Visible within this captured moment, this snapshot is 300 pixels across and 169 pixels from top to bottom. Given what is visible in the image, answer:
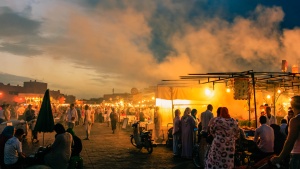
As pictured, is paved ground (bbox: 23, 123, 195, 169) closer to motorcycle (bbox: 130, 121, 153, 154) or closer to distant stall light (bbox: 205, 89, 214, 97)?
motorcycle (bbox: 130, 121, 153, 154)

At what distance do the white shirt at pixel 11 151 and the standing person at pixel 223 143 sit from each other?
4750mm

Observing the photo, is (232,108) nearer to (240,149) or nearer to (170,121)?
(170,121)

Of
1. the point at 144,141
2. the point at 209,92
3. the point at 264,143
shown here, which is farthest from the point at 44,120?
the point at 209,92

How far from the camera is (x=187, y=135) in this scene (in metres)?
12.5

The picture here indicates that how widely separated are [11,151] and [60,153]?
48.2 inches

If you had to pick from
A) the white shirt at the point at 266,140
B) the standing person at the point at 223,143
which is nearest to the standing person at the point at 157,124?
the white shirt at the point at 266,140

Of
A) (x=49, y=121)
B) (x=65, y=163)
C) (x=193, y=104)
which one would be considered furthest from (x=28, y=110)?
(x=65, y=163)

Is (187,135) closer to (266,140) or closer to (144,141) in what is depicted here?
(144,141)

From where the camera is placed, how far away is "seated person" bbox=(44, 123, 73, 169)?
7285 mm

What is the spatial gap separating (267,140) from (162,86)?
1025cm

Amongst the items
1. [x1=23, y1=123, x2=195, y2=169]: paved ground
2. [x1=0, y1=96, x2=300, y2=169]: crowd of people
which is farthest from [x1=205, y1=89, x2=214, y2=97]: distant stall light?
[x1=0, y1=96, x2=300, y2=169]: crowd of people

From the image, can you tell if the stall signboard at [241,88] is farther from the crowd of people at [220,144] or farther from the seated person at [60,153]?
the seated person at [60,153]

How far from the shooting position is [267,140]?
26.7 feet

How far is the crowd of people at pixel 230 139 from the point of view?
442 cm
